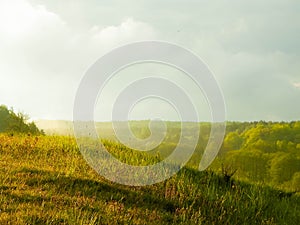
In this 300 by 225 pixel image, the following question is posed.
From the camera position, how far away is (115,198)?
1146 centimetres

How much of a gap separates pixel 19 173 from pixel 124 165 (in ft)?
11.4

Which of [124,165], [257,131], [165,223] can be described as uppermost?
[257,131]

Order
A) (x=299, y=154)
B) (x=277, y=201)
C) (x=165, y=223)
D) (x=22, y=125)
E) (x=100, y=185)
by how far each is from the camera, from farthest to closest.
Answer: (x=299, y=154) < (x=22, y=125) < (x=277, y=201) < (x=100, y=185) < (x=165, y=223)

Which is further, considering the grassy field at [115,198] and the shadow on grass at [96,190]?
the shadow on grass at [96,190]

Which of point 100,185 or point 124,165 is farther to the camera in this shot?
point 124,165

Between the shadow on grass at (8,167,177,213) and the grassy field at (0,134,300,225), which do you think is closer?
the grassy field at (0,134,300,225)

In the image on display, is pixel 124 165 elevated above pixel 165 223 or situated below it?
above

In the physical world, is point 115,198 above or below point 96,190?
below

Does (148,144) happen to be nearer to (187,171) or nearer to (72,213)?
(187,171)

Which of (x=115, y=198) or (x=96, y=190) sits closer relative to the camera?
(x=115, y=198)

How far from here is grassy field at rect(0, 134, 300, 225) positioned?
31.4ft

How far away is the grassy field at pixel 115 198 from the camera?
9586mm

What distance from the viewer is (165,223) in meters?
10.1

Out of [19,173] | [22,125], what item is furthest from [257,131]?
[19,173]
